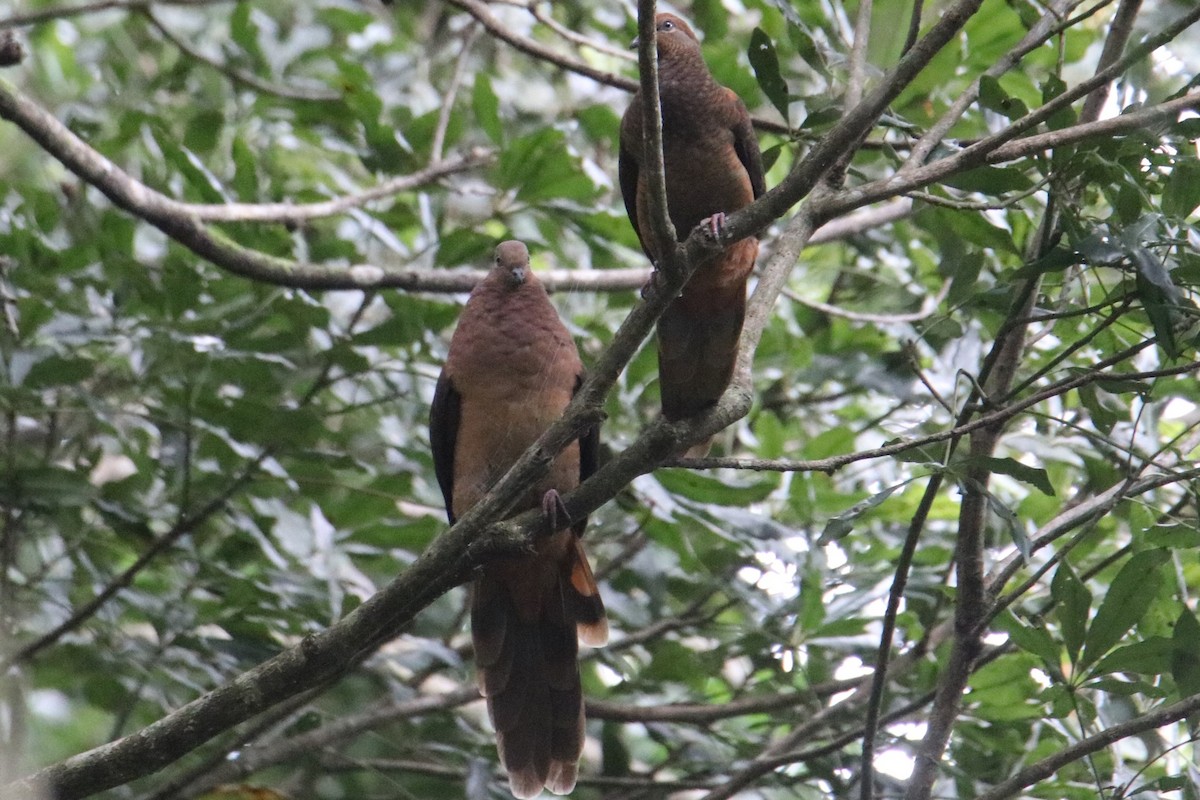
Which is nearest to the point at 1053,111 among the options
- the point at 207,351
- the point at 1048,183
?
the point at 1048,183

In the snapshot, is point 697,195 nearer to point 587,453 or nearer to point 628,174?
point 628,174

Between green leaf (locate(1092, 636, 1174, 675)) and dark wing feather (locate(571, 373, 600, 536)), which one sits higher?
dark wing feather (locate(571, 373, 600, 536))

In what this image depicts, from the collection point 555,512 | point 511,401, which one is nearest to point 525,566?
point 511,401

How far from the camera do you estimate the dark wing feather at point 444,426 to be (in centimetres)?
391

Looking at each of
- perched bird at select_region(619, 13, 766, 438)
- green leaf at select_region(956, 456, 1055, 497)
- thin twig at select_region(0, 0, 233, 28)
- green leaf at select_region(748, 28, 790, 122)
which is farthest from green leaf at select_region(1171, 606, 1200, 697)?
thin twig at select_region(0, 0, 233, 28)

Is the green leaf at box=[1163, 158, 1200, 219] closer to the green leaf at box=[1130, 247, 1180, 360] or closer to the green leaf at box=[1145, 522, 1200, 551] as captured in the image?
the green leaf at box=[1130, 247, 1180, 360]

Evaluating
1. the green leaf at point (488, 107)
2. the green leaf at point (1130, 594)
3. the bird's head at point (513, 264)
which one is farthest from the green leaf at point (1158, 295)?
the green leaf at point (488, 107)

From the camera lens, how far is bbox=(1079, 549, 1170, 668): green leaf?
113 inches

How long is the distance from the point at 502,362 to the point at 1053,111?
1.79m

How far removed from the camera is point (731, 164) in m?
3.52

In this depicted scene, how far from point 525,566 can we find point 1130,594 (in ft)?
5.57

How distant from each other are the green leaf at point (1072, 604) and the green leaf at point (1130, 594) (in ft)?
0.13

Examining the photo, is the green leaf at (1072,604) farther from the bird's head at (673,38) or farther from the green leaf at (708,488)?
the bird's head at (673,38)

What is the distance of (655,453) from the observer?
2.71 meters
